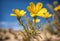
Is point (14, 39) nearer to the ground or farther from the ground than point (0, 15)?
nearer to the ground

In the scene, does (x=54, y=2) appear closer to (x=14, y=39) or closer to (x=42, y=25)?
(x=42, y=25)

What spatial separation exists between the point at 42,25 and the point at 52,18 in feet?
A: 0.29

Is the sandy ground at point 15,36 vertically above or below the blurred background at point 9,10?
below

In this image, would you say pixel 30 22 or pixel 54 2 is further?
pixel 54 2

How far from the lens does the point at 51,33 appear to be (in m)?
1.15

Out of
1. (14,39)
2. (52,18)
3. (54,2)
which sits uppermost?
(54,2)

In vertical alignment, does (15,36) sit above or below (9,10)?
below

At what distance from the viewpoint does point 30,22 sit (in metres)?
1.02

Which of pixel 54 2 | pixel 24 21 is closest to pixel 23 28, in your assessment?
pixel 24 21

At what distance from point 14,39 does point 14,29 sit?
7 cm

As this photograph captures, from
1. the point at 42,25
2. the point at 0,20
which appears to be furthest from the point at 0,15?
the point at 42,25

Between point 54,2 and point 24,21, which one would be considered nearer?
point 24,21

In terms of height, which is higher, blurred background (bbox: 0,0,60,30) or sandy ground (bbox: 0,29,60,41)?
blurred background (bbox: 0,0,60,30)

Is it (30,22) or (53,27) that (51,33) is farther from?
(30,22)
